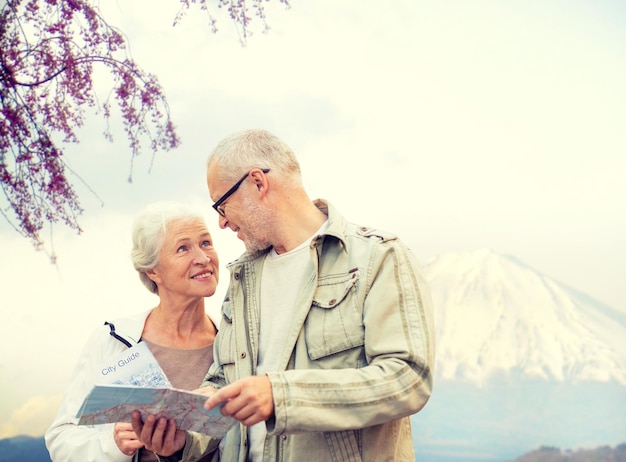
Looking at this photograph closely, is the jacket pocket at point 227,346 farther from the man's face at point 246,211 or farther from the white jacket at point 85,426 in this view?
the white jacket at point 85,426

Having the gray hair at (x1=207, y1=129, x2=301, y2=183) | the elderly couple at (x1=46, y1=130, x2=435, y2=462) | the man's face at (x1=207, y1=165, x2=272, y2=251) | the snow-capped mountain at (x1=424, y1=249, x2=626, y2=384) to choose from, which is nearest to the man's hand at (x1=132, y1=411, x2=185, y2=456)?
the elderly couple at (x1=46, y1=130, x2=435, y2=462)

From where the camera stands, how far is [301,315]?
1581mm

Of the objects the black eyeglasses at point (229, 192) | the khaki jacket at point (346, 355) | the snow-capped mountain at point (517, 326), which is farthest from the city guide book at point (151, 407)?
the snow-capped mountain at point (517, 326)

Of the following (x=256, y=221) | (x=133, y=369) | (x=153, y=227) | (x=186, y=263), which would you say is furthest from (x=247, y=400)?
(x=153, y=227)

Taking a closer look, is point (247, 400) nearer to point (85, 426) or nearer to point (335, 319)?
point (335, 319)

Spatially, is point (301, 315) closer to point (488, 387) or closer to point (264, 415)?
point (264, 415)

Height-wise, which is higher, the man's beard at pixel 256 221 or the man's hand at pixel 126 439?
the man's beard at pixel 256 221

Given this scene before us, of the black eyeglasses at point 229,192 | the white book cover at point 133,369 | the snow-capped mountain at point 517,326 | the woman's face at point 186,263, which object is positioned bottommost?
the snow-capped mountain at point 517,326

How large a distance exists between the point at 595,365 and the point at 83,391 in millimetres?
1998

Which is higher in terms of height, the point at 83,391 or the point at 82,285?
the point at 82,285

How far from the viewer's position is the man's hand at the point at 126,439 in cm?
172

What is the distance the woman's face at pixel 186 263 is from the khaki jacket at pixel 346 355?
0.32 m

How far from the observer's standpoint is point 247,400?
4.27 feet

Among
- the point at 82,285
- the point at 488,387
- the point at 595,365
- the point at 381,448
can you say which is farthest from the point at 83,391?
the point at 595,365
